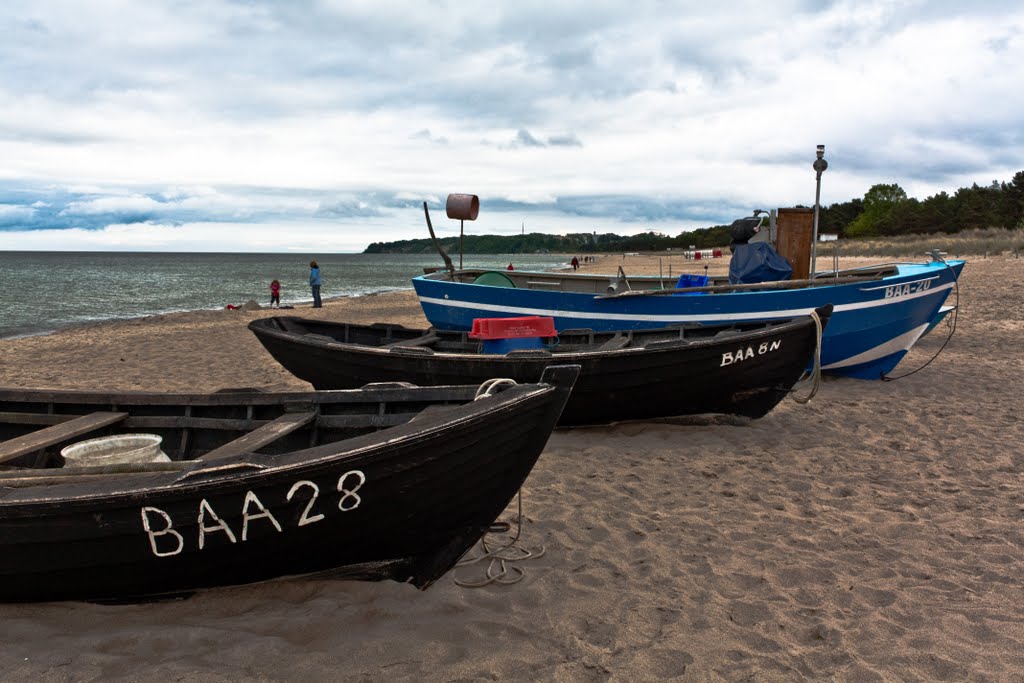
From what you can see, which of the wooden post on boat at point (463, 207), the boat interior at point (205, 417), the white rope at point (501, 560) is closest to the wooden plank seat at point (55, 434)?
the boat interior at point (205, 417)

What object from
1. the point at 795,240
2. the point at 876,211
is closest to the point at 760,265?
the point at 795,240

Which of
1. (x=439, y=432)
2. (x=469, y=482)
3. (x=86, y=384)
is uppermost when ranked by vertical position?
(x=439, y=432)

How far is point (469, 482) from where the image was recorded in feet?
11.7

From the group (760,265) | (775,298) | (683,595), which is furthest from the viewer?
(760,265)

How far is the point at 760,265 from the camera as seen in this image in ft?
33.5

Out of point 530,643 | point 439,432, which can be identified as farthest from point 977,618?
point 439,432

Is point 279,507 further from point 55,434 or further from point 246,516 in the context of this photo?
point 55,434

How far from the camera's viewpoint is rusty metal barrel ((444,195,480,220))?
1059cm

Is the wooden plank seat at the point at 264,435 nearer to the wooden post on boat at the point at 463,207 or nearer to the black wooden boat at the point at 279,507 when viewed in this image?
the black wooden boat at the point at 279,507

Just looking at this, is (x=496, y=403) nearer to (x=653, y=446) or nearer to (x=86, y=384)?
(x=653, y=446)

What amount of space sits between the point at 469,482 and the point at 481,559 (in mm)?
1021

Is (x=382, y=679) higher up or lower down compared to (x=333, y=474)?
lower down

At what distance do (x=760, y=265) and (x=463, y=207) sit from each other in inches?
185

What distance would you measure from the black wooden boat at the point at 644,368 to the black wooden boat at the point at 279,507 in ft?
9.06
